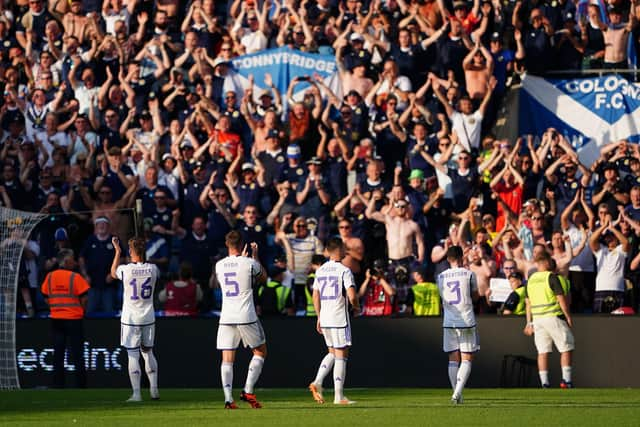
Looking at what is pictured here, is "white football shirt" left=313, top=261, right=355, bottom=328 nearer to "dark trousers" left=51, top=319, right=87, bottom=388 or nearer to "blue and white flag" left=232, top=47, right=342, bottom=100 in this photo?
"dark trousers" left=51, top=319, right=87, bottom=388

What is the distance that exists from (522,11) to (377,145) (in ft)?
14.6

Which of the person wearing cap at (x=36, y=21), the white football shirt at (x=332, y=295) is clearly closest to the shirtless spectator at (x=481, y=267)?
the white football shirt at (x=332, y=295)

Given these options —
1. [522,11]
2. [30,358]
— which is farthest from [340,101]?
[30,358]

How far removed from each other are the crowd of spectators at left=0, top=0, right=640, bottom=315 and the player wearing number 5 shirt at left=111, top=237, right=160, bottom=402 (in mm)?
4712

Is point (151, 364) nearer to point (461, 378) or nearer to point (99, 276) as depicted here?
point (461, 378)

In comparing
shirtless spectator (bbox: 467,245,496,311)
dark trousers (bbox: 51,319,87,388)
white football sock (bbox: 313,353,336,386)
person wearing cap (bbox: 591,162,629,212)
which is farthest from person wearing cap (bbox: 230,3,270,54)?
white football sock (bbox: 313,353,336,386)

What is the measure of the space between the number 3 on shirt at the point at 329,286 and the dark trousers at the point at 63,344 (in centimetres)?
593

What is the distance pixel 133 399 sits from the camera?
18547 mm

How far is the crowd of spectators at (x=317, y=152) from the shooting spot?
77.5 feet

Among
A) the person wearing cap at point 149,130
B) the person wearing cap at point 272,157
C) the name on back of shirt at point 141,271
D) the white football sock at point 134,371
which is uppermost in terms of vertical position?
the person wearing cap at point 149,130

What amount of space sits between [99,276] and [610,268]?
8.85m

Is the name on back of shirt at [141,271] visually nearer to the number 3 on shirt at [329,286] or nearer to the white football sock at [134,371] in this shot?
the white football sock at [134,371]

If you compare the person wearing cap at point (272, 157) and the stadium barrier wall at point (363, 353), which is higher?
the person wearing cap at point (272, 157)

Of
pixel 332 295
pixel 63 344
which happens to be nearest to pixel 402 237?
pixel 63 344
